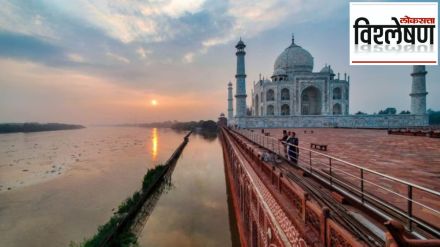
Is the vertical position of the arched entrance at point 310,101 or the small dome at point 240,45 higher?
the small dome at point 240,45

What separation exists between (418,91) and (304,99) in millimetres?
16414

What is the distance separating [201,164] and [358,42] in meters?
17.8

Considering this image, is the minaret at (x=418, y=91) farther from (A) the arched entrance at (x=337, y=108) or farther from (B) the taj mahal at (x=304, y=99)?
(A) the arched entrance at (x=337, y=108)

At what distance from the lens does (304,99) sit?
41.3m

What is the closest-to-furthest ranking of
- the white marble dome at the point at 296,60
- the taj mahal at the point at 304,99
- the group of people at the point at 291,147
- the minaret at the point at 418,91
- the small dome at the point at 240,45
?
the group of people at the point at 291,147 < the minaret at the point at 418,91 < the taj mahal at the point at 304,99 < the small dome at the point at 240,45 < the white marble dome at the point at 296,60

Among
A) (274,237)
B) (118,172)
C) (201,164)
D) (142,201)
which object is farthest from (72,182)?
(274,237)

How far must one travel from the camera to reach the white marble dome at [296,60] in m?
41.4

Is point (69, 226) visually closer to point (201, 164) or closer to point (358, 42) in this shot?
point (201, 164)

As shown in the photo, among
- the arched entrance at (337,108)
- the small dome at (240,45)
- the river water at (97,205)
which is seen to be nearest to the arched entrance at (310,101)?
the arched entrance at (337,108)

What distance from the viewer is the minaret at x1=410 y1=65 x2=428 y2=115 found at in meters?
27.8

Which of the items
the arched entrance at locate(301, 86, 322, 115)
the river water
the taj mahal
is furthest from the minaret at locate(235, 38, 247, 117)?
the river water

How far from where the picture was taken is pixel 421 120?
95.0 ft

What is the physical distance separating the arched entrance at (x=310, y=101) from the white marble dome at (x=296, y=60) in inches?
169

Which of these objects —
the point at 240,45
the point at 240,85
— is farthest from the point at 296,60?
the point at 240,85
